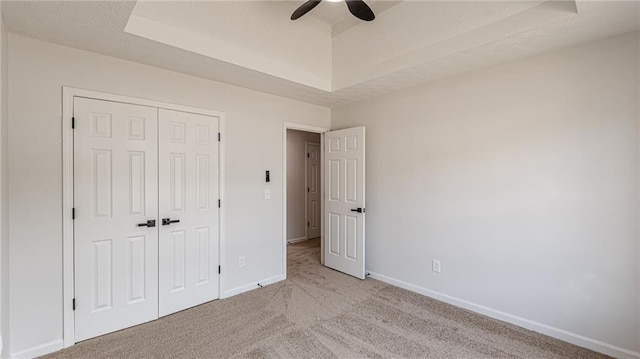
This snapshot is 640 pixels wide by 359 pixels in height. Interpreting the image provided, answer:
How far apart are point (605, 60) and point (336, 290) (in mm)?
3197

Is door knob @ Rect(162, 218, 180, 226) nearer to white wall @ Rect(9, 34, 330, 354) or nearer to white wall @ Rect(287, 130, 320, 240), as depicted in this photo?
white wall @ Rect(9, 34, 330, 354)

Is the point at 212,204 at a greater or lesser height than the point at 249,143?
lesser

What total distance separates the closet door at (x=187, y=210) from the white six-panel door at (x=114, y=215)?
0.09 metres

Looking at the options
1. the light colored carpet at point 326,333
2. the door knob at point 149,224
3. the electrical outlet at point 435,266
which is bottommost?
the light colored carpet at point 326,333

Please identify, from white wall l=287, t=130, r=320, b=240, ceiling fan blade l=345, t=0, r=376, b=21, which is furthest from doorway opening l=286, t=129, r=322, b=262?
ceiling fan blade l=345, t=0, r=376, b=21

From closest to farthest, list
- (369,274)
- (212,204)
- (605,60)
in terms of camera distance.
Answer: (605,60) → (212,204) → (369,274)

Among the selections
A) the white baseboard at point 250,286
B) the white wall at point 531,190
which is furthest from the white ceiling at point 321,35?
the white baseboard at point 250,286

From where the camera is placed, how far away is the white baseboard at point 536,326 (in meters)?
2.11

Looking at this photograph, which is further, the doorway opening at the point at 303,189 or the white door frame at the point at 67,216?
the doorway opening at the point at 303,189

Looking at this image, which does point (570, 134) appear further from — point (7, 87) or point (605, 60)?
point (7, 87)

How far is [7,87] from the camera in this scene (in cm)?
201

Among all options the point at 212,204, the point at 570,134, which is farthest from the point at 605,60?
the point at 212,204

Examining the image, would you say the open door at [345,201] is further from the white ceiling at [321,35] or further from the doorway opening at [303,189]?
the doorway opening at [303,189]

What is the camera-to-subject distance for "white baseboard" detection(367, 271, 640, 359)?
2113 millimetres
